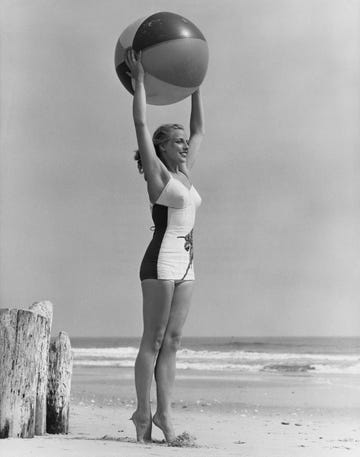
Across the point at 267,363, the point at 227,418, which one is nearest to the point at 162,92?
the point at 227,418

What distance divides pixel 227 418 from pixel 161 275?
4.01m

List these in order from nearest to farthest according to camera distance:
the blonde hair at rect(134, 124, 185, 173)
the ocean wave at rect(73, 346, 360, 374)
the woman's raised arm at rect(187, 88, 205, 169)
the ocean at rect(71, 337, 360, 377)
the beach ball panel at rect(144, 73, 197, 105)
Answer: the beach ball panel at rect(144, 73, 197, 105) < the blonde hair at rect(134, 124, 185, 173) < the woman's raised arm at rect(187, 88, 205, 169) < the ocean at rect(71, 337, 360, 377) < the ocean wave at rect(73, 346, 360, 374)

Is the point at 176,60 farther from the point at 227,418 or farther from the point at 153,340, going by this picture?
the point at 227,418

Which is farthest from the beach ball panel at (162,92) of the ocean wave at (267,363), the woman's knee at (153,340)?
the ocean wave at (267,363)

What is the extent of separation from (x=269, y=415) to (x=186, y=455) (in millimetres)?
4762

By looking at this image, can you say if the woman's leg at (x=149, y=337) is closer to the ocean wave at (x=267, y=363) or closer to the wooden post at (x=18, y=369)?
the wooden post at (x=18, y=369)

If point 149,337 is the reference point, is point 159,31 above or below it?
above

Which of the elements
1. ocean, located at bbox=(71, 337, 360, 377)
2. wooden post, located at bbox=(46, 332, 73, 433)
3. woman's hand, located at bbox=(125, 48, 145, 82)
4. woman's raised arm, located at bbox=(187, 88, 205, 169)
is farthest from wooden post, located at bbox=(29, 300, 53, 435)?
ocean, located at bbox=(71, 337, 360, 377)

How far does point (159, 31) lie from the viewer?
4.73 m

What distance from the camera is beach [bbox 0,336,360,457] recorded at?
4.48 meters

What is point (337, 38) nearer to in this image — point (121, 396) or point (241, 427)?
point (241, 427)

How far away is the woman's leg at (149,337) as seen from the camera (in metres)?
4.70

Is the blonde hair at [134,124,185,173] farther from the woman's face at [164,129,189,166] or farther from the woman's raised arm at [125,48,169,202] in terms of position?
the woman's raised arm at [125,48,169,202]

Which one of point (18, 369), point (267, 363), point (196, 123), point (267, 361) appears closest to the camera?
point (18, 369)
